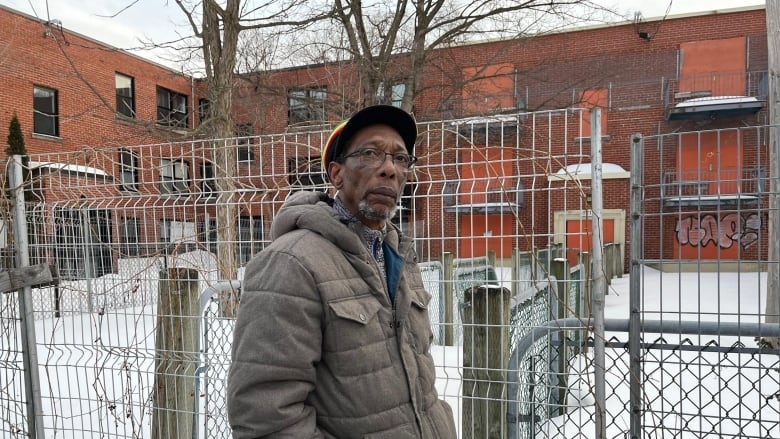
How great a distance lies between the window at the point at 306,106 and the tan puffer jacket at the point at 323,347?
9308 mm

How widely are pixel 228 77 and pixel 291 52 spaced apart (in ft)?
14.3

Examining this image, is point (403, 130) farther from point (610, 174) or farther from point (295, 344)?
point (610, 174)

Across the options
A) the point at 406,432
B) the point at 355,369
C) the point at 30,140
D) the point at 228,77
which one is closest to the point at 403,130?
the point at 355,369

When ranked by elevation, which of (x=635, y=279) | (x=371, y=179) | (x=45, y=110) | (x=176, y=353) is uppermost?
(x=45, y=110)

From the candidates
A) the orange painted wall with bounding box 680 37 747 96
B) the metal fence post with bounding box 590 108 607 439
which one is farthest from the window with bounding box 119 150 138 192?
the orange painted wall with bounding box 680 37 747 96

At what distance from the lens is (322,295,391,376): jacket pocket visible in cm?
142

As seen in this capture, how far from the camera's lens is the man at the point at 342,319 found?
4.31ft

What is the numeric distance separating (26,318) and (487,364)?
2870 millimetres

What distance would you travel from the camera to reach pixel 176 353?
3203mm

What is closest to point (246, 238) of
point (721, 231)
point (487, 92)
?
point (721, 231)

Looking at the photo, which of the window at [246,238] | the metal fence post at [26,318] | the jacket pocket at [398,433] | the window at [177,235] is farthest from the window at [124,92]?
the jacket pocket at [398,433]

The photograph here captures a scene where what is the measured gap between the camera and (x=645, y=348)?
89.8 inches

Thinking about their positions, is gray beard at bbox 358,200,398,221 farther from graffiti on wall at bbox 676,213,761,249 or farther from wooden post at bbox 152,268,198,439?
wooden post at bbox 152,268,198,439

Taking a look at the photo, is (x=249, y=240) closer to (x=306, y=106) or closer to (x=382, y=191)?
(x=382, y=191)
